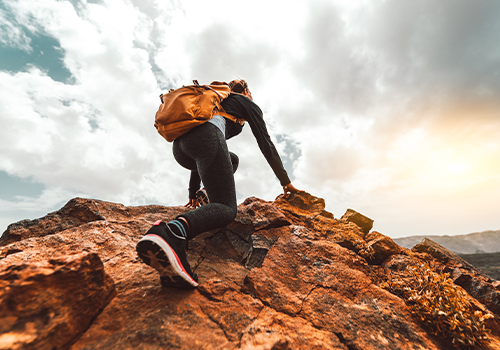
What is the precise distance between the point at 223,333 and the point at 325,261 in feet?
5.40

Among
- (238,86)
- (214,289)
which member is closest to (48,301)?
(214,289)

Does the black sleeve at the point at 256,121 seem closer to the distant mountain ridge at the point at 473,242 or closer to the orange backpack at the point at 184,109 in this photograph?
the orange backpack at the point at 184,109

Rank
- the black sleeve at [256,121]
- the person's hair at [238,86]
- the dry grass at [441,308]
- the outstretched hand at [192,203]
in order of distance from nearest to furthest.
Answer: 1. the dry grass at [441,308]
2. the black sleeve at [256,121]
3. the person's hair at [238,86]
4. the outstretched hand at [192,203]

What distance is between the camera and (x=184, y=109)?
205cm

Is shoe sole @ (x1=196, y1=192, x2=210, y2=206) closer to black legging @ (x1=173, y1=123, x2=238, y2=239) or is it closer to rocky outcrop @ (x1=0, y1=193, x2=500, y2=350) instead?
rocky outcrop @ (x1=0, y1=193, x2=500, y2=350)

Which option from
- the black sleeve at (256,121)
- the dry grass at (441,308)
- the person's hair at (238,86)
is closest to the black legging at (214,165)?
the black sleeve at (256,121)

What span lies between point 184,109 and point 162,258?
1.42m

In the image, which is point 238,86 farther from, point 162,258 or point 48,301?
point 48,301

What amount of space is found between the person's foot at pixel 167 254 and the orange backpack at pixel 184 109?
1.04 m

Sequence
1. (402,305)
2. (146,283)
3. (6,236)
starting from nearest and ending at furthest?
(146,283) < (402,305) < (6,236)

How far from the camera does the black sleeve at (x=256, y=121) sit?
2.65 metres

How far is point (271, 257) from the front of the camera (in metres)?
2.53

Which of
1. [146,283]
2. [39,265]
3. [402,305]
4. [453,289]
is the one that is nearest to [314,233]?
[402,305]

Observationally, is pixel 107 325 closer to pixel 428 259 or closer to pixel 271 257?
pixel 271 257
